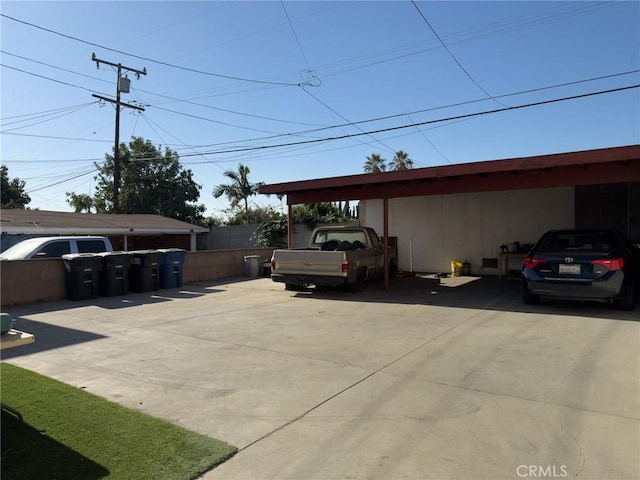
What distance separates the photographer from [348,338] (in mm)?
6793

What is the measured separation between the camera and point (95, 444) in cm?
325

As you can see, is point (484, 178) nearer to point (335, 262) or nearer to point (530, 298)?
point (530, 298)

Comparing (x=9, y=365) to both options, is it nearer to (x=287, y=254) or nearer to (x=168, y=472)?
(x=168, y=472)

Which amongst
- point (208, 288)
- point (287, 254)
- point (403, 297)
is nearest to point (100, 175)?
point (208, 288)

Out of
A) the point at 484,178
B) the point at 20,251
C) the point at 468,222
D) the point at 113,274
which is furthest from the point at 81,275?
the point at 468,222

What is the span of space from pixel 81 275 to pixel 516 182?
445 inches

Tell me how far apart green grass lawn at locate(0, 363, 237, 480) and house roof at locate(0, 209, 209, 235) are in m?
19.9

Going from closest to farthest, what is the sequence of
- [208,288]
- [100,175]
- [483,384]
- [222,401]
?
1. [222,401]
2. [483,384]
3. [208,288]
4. [100,175]

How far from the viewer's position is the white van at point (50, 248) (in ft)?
36.7

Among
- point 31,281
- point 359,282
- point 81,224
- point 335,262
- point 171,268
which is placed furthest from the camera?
point 81,224

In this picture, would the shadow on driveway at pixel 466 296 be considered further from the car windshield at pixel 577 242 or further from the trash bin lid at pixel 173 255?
the trash bin lid at pixel 173 255

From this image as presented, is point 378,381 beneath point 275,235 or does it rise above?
beneath

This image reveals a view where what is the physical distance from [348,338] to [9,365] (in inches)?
180

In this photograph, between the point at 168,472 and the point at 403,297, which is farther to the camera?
the point at 403,297
